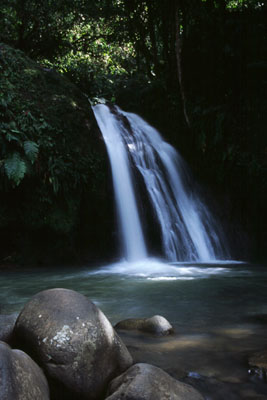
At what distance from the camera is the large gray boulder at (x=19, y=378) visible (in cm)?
183

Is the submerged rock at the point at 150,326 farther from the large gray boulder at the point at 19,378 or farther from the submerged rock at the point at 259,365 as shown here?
the large gray boulder at the point at 19,378

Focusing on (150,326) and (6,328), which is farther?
(150,326)

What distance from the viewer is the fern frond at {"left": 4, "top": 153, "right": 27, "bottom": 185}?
7.68 m

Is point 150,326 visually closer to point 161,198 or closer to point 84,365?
point 84,365

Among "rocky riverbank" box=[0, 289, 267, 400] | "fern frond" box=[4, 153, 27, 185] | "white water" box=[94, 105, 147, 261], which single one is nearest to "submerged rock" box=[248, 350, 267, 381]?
"rocky riverbank" box=[0, 289, 267, 400]

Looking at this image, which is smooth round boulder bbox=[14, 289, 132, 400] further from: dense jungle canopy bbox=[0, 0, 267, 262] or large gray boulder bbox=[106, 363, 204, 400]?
dense jungle canopy bbox=[0, 0, 267, 262]

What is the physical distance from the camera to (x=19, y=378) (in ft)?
6.31

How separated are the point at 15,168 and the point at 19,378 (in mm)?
6318

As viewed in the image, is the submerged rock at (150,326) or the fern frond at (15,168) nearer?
the submerged rock at (150,326)

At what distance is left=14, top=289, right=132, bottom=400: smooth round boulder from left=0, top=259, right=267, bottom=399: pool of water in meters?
0.51

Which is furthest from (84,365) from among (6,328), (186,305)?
(186,305)

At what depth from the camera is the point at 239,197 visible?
11406 mm

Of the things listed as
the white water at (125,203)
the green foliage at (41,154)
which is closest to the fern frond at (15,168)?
the green foliage at (41,154)

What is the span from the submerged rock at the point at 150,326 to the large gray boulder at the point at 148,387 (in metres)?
1.17
